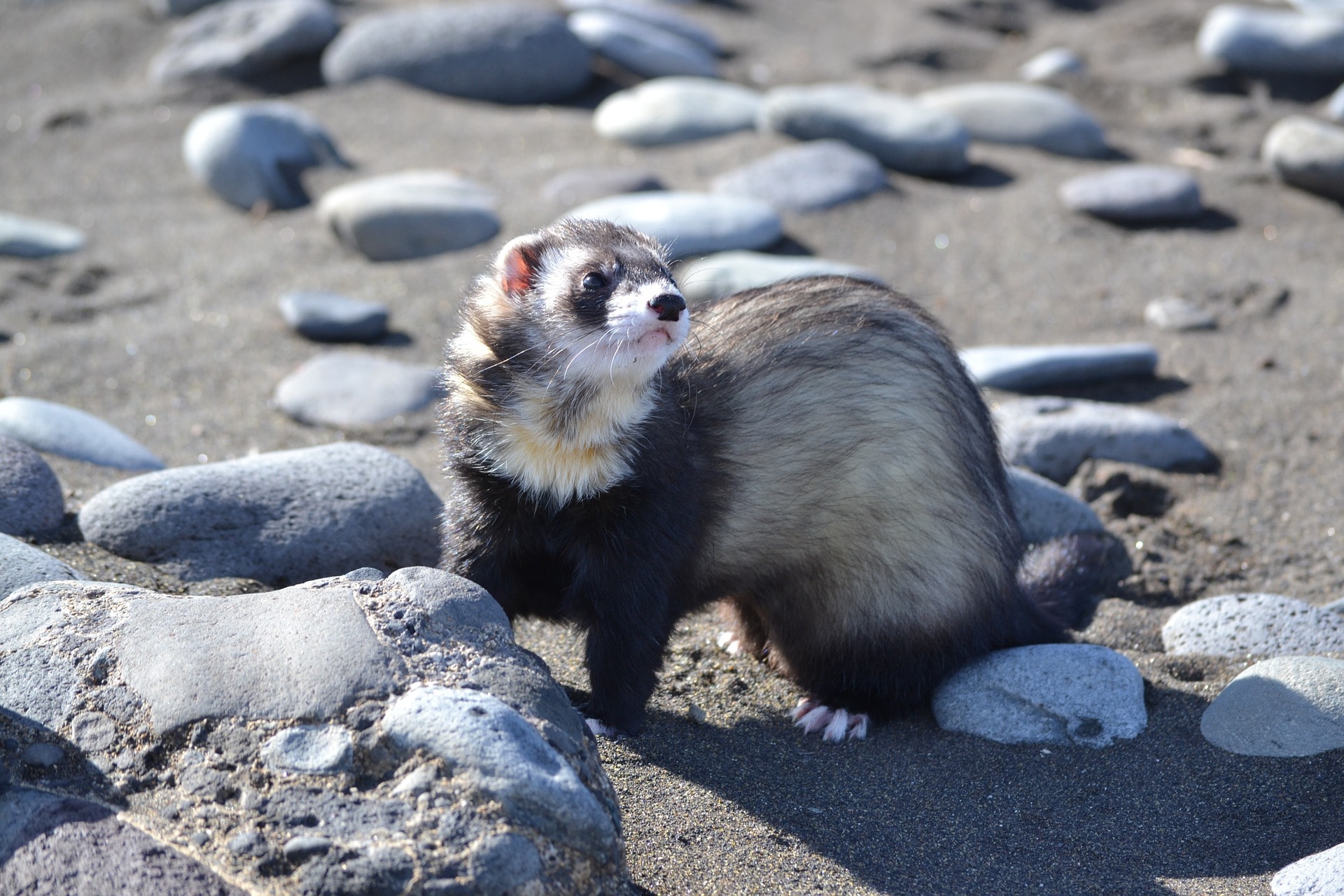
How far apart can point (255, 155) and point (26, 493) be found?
5490mm

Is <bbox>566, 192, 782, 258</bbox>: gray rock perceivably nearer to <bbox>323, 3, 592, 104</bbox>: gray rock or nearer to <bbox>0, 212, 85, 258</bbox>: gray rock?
<bbox>323, 3, 592, 104</bbox>: gray rock

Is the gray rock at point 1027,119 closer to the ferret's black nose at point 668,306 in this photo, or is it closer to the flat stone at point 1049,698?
the flat stone at point 1049,698

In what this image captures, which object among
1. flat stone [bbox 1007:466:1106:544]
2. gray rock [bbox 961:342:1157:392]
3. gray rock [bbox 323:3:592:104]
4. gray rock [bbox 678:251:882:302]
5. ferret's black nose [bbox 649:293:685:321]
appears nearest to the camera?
ferret's black nose [bbox 649:293:685:321]

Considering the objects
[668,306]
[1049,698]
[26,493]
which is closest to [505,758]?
[668,306]

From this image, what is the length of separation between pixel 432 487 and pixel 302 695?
9.37 ft

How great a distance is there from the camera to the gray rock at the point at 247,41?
11828 millimetres

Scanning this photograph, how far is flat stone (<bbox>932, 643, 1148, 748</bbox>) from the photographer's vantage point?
4922 millimetres

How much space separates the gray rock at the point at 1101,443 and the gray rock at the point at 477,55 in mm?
6430

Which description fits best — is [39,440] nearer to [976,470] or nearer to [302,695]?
[302,695]

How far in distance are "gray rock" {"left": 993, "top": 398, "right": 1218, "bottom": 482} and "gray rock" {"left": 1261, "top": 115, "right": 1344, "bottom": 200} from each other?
395cm

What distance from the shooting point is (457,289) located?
8.77 m

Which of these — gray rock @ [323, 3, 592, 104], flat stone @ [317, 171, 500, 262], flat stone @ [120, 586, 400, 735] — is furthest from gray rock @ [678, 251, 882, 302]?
flat stone @ [120, 586, 400, 735]

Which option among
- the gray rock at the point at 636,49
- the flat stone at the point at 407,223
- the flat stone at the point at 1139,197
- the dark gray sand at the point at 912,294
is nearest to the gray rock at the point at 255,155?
the dark gray sand at the point at 912,294

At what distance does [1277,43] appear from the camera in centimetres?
1189
